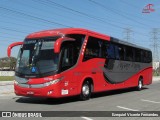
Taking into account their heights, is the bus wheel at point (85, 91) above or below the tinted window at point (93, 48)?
below

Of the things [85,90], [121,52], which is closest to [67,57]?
[85,90]

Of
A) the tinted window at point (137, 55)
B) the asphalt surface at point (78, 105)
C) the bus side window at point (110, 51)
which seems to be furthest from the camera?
the tinted window at point (137, 55)

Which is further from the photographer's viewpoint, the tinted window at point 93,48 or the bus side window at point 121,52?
the bus side window at point 121,52

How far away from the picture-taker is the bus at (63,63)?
48.8 feet

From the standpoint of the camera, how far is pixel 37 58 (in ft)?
50.0

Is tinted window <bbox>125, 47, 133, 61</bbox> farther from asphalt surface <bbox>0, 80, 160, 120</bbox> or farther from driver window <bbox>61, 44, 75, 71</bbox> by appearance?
driver window <bbox>61, 44, 75, 71</bbox>

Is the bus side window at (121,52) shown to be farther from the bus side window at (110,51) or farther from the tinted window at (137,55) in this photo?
the tinted window at (137,55)

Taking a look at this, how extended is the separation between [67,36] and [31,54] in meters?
1.77

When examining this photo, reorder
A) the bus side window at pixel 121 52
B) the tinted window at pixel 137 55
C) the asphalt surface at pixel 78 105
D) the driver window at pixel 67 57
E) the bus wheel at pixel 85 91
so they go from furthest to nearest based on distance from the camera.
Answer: the tinted window at pixel 137 55
the bus side window at pixel 121 52
the bus wheel at pixel 85 91
the driver window at pixel 67 57
the asphalt surface at pixel 78 105

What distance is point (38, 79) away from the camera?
1493cm

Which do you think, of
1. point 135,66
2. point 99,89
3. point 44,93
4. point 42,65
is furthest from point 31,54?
point 135,66

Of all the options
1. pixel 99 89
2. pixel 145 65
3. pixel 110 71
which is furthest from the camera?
pixel 145 65

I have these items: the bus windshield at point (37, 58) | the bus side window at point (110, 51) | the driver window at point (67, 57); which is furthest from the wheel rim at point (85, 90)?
the bus side window at point (110, 51)

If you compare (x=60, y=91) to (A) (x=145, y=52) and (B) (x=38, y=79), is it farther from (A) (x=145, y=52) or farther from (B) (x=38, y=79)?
(A) (x=145, y=52)
